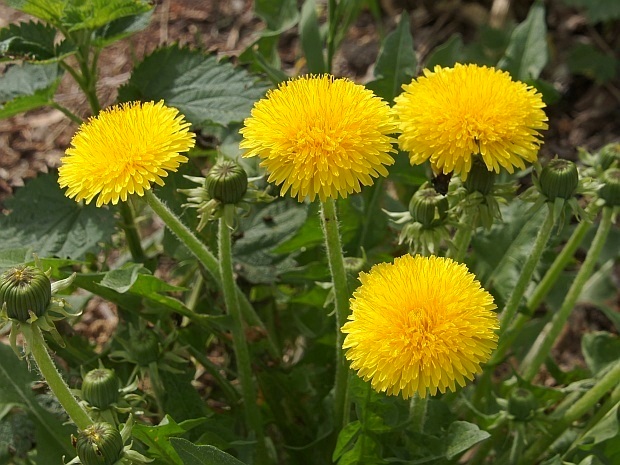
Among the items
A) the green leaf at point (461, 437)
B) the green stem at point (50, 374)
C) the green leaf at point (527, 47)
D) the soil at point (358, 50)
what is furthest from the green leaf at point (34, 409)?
the green leaf at point (527, 47)

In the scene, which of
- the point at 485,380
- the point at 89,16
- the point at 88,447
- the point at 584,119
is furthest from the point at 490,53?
the point at 88,447

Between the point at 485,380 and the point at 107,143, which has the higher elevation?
the point at 107,143

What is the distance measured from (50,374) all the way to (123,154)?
1.53ft

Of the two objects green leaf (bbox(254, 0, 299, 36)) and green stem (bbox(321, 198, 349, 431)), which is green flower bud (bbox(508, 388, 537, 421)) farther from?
green leaf (bbox(254, 0, 299, 36))

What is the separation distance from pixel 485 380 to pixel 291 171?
1191 mm

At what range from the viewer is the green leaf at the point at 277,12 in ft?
9.70

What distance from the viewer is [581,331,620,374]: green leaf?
8.27ft

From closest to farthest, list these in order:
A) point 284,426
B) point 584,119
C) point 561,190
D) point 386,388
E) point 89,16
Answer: point 386,388
point 561,190
point 89,16
point 284,426
point 584,119

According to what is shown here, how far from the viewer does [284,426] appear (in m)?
2.38

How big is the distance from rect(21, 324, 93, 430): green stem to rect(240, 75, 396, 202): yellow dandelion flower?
0.55 meters

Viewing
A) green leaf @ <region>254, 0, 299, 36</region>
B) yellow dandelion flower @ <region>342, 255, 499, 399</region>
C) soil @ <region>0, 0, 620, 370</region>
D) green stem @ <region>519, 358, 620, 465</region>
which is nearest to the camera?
yellow dandelion flower @ <region>342, 255, 499, 399</region>

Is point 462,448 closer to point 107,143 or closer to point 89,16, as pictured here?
point 107,143

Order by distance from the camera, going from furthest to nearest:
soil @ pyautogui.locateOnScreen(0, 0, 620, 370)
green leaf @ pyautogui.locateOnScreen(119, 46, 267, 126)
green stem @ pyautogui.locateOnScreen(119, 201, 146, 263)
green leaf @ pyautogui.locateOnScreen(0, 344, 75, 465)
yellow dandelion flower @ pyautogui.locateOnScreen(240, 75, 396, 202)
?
soil @ pyautogui.locateOnScreen(0, 0, 620, 370) < green stem @ pyautogui.locateOnScreen(119, 201, 146, 263) < green leaf @ pyautogui.locateOnScreen(119, 46, 267, 126) < green leaf @ pyautogui.locateOnScreen(0, 344, 75, 465) < yellow dandelion flower @ pyautogui.locateOnScreen(240, 75, 396, 202)

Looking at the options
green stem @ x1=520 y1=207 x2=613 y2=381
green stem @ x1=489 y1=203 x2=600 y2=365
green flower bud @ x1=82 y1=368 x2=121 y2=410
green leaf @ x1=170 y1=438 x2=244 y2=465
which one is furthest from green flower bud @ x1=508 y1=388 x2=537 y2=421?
green flower bud @ x1=82 y1=368 x2=121 y2=410
